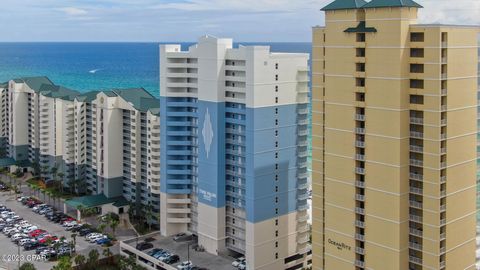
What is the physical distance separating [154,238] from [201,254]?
18.7 feet

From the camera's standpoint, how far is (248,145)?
40.2m

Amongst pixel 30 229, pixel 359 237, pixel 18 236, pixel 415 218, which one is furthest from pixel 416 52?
pixel 30 229

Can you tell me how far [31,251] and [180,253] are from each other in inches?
514

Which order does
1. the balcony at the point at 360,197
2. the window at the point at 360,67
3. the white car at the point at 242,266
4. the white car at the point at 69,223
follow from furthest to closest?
the white car at the point at 69,223, the white car at the point at 242,266, the balcony at the point at 360,197, the window at the point at 360,67

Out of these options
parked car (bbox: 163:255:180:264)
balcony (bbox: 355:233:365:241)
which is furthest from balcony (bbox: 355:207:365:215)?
parked car (bbox: 163:255:180:264)

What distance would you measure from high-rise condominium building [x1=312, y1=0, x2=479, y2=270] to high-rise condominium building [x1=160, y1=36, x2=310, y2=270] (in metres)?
8.89

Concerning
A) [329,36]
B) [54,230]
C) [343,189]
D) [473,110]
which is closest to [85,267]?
[54,230]

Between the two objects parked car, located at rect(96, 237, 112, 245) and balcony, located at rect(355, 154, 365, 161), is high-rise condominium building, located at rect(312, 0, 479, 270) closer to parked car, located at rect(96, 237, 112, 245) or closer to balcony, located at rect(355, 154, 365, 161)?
balcony, located at rect(355, 154, 365, 161)

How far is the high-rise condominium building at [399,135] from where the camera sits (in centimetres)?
2878

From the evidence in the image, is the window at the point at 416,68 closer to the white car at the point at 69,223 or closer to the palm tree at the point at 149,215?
the palm tree at the point at 149,215

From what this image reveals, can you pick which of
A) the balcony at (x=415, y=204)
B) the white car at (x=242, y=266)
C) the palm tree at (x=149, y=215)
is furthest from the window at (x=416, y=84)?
the palm tree at (x=149, y=215)

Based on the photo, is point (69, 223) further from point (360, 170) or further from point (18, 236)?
point (360, 170)

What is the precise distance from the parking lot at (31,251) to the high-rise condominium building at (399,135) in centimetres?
2429

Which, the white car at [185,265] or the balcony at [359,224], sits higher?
the balcony at [359,224]
